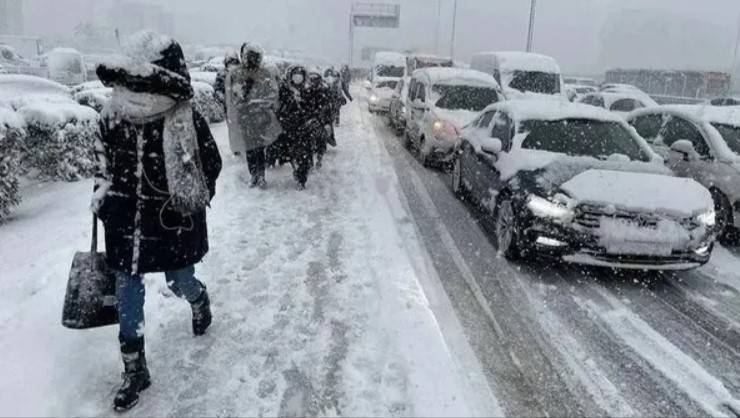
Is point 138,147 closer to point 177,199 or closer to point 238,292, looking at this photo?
point 177,199

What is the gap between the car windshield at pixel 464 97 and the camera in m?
11.6

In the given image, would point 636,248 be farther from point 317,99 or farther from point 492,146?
point 317,99

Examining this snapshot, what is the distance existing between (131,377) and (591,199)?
4.05 m

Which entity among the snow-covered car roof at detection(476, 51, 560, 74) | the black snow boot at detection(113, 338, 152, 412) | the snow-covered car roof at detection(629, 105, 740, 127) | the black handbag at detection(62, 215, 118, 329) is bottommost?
the black snow boot at detection(113, 338, 152, 412)

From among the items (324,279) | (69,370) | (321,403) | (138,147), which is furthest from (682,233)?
(69,370)

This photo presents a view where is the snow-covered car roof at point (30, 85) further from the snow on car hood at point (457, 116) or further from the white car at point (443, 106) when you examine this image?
the snow on car hood at point (457, 116)

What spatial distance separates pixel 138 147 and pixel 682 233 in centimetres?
467

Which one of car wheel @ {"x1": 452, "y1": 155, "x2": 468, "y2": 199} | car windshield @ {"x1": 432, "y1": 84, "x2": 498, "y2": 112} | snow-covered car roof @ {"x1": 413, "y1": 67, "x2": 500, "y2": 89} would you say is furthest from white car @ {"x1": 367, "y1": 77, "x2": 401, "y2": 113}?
car wheel @ {"x1": 452, "y1": 155, "x2": 468, "y2": 199}

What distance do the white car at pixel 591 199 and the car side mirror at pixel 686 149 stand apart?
947mm

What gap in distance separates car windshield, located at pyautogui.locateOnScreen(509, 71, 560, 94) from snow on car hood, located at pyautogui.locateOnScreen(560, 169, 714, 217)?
32.7 feet

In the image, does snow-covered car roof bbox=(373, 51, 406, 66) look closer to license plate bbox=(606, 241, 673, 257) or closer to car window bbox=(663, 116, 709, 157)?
car window bbox=(663, 116, 709, 157)

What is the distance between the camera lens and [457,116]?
36.1 feet

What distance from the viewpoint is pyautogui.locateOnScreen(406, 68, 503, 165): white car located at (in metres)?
10.8

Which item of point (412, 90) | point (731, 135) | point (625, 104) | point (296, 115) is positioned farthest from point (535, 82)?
point (296, 115)
